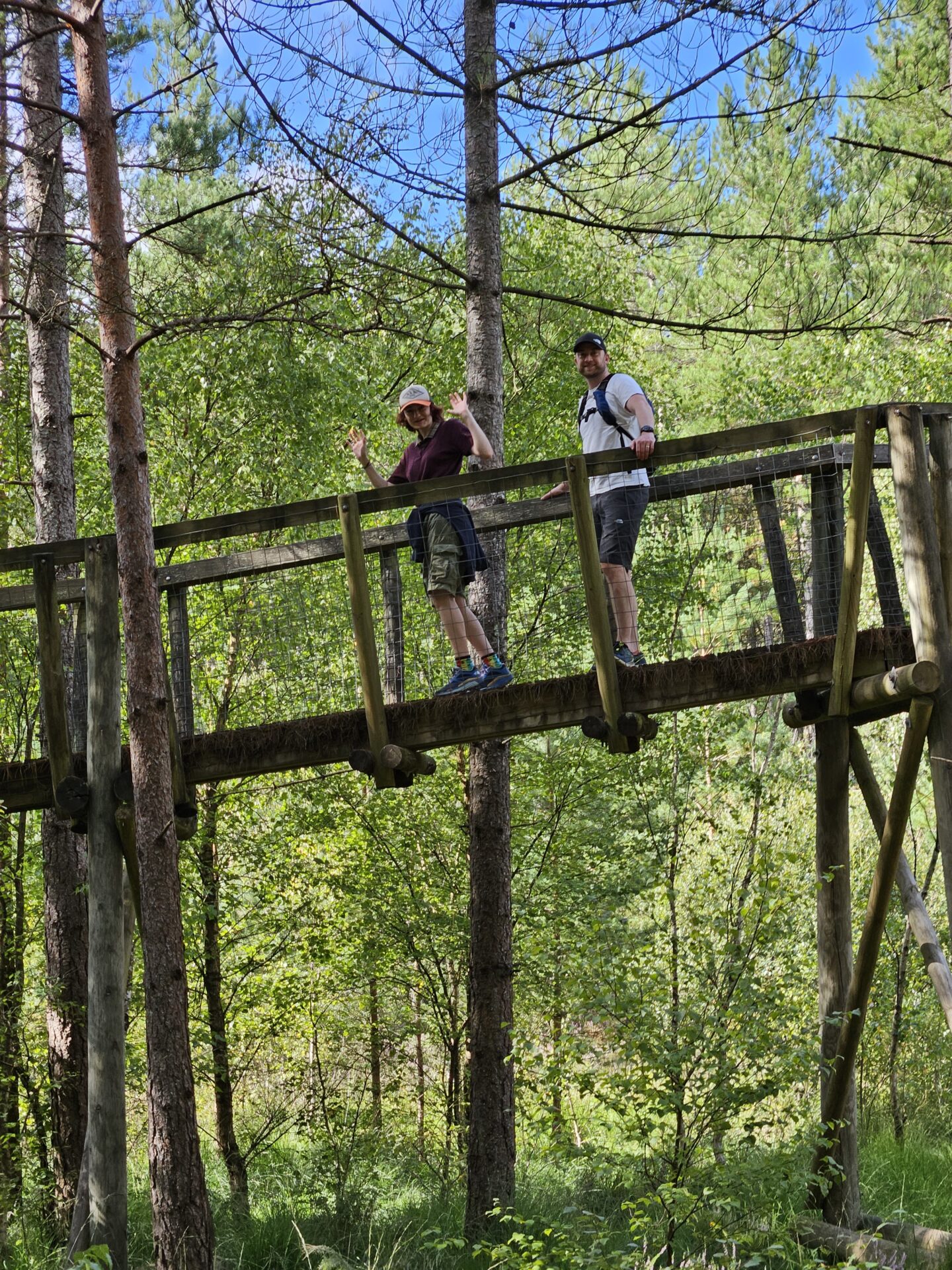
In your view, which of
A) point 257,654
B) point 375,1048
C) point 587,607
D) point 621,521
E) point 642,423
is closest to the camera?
point 642,423

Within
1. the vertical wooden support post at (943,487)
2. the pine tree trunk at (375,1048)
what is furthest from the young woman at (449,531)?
the pine tree trunk at (375,1048)

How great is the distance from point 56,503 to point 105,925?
3781 mm

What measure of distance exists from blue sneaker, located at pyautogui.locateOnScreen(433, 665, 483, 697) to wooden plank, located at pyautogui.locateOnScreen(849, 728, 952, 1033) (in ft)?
6.25

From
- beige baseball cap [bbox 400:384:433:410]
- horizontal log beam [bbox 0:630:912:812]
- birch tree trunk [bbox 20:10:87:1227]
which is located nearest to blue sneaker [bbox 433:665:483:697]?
horizontal log beam [bbox 0:630:912:812]

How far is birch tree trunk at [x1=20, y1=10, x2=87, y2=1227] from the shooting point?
8188mm

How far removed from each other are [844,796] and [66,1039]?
17.7 ft

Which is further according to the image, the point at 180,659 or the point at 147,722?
the point at 180,659

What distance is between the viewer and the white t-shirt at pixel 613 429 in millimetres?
6000

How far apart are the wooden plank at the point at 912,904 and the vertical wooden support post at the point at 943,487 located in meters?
0.98

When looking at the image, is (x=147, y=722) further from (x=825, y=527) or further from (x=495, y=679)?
(x=825, y=527)

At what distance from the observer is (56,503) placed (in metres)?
8.88

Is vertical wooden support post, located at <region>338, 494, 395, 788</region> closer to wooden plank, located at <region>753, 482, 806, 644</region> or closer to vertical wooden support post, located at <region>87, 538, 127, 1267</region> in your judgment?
vertical wooden support post, located at <region>87, 538, 127, 1267</region>

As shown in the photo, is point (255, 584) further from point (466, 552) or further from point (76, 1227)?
point (76, 1227)

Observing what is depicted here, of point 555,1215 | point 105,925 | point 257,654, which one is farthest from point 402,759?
point 257,654
